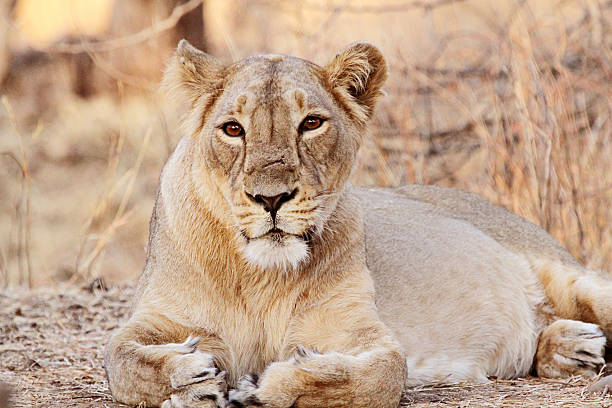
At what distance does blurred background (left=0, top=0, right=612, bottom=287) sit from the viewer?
6141mm

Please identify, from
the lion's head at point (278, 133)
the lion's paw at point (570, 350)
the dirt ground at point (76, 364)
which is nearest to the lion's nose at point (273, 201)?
the lion's head at point (278, 133)

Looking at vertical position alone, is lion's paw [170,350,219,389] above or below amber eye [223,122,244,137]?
below

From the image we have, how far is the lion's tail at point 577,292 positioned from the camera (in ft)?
13.8

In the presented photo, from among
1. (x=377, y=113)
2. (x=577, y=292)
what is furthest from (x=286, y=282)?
(x=377, y=113)

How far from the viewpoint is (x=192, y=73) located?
3438mm

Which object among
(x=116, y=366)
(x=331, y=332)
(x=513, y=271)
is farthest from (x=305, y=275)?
(x=513, y=271)

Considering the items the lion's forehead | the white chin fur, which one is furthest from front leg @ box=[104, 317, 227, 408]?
the lion's forehead

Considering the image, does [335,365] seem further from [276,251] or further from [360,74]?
[360,74]

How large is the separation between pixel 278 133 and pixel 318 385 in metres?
0.83

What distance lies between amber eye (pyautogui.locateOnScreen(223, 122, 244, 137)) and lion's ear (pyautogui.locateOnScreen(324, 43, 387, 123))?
0.47 m

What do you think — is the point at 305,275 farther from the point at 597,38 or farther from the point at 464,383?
the point at 597,38

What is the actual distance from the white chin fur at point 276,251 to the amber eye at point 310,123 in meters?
0.40

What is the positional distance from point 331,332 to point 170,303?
569mm

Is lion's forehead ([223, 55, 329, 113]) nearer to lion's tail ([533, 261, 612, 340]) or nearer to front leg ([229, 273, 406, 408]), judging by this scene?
front leg ([229, 273, 406, 408])
